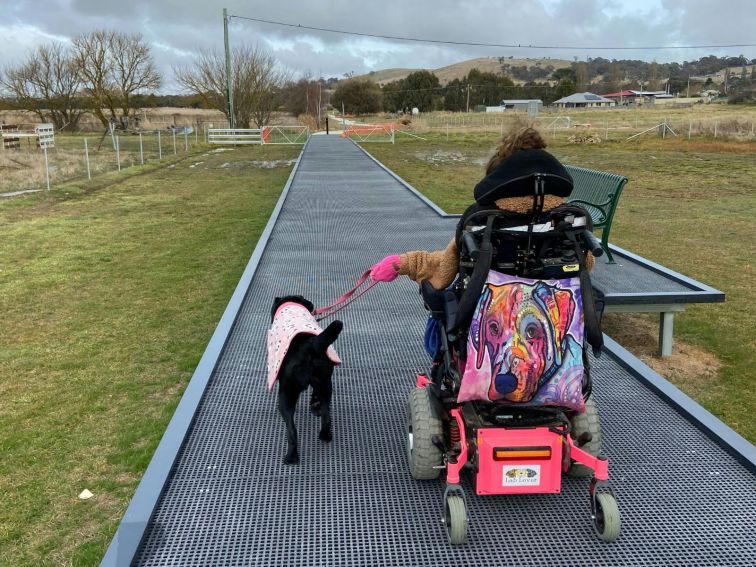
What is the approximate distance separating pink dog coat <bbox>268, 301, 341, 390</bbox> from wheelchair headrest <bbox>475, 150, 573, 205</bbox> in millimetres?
1029

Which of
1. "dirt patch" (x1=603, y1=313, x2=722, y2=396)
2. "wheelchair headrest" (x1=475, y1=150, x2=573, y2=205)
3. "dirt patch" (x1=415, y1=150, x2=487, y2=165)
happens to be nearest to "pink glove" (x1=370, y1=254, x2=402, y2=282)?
"wheelchair headrest" (x1=475, y1=150, x2=573, y2=205)

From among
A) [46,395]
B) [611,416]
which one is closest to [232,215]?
[46,395]

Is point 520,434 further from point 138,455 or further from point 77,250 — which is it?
point 77,250

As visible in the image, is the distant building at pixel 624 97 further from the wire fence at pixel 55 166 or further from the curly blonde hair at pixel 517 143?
the curly blonde hair at pixel 517 143

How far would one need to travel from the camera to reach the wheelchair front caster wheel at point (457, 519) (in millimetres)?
2381

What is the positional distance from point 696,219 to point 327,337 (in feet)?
32.6

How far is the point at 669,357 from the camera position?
516 cm

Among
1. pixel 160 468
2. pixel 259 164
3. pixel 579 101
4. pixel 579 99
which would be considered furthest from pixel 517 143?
pixel 579 99

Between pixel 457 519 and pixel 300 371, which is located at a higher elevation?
pixel 300 371

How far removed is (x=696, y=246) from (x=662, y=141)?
878 inches

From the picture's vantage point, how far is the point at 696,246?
8828mm

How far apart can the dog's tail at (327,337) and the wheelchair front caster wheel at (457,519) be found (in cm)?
81

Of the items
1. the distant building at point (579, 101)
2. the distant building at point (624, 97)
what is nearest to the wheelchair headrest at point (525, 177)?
the distant building at point (579, 101)

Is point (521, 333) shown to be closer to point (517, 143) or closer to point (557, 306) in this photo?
point (557, 306)
